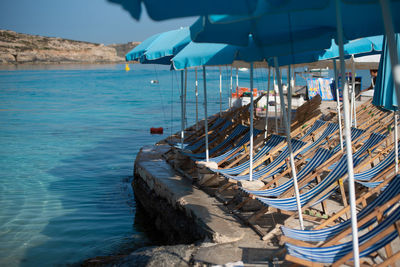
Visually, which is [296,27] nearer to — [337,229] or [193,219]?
[337,229]

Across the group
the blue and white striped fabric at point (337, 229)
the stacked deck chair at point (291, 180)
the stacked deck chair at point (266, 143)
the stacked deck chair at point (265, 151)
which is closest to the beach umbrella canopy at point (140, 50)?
the stacked deck chair at point (266, 143)

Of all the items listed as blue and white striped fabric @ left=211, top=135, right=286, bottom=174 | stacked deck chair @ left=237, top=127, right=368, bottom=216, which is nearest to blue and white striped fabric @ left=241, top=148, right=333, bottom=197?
stacked deck chair @ left=237, top=127, right=368, bottom=216

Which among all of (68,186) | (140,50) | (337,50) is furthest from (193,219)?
(68,186)

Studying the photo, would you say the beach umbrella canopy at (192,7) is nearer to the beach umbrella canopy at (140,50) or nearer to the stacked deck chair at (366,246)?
the stacked deck chair at (366,246)

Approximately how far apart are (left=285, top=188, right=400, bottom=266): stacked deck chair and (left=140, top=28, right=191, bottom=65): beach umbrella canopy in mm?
3924

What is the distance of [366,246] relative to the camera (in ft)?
10.7

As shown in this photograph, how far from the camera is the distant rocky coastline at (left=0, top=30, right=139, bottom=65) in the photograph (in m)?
96.1

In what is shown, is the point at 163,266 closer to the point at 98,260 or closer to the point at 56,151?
the point at 98,260

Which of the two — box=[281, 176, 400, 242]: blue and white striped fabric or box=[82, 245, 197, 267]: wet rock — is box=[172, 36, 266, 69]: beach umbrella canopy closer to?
box=[82, 245, 197, 267]: wet rock

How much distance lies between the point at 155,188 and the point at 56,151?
812 cm

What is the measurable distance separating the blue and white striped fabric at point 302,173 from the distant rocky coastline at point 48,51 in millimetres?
94401

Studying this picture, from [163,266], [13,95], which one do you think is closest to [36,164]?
[163,266]

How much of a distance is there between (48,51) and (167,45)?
106124 millimetres

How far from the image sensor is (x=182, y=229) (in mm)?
6012
